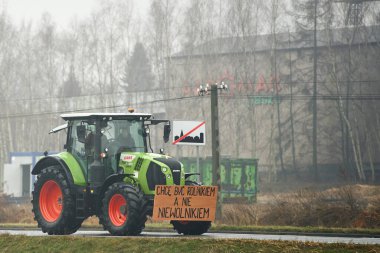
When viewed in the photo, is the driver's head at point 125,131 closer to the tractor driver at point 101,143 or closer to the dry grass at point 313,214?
the tractor driver at point 101,143

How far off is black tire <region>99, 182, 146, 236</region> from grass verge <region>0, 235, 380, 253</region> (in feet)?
5.61

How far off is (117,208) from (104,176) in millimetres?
1160

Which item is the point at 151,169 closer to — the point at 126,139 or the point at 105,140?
the point at 126,139

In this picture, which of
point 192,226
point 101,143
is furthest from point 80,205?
point 192,226

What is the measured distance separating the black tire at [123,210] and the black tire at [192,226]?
1.77 m

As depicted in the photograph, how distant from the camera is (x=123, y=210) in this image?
1862 cm

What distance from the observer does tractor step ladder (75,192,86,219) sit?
19.3 m

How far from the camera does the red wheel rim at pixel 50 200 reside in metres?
20.2

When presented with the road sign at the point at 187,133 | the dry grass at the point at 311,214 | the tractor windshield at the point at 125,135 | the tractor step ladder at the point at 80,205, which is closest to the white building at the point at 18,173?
the dry grass at the point at 311,214

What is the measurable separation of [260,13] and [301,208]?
39.9m

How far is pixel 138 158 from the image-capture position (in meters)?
19.2

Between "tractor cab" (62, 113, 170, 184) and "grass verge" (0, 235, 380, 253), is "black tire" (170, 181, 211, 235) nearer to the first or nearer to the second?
"tractor cab" (62, 113, 170, 184)

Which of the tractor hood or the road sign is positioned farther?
the road sign

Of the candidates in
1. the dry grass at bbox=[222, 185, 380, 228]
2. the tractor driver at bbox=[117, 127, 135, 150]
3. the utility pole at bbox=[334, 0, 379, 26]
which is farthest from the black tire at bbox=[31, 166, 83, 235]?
the utility pole at bbox=[334, 0, 379, 26]
